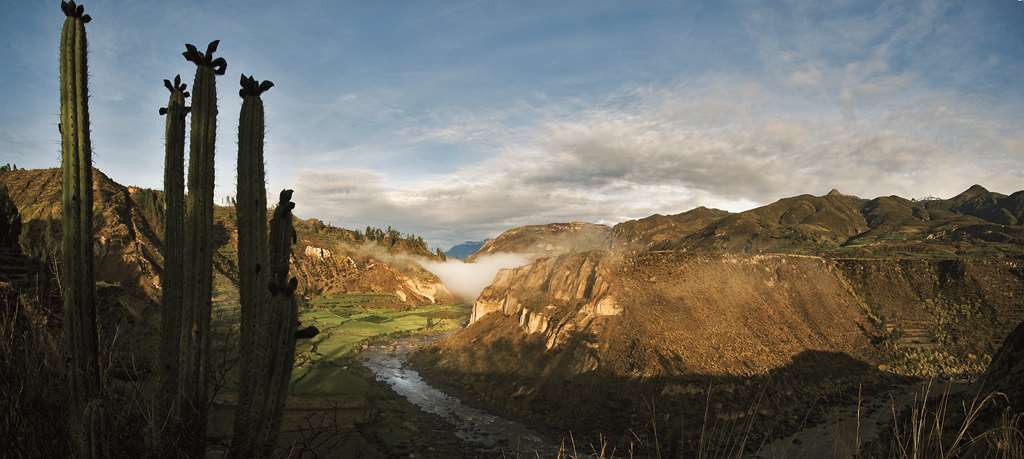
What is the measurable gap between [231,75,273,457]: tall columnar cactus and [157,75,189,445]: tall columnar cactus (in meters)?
1.62

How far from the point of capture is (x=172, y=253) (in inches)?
314

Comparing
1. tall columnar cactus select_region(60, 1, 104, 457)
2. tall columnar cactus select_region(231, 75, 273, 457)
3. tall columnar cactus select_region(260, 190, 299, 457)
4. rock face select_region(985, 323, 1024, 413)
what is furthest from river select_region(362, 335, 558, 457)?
rock face select_region(985, 323, 1024, 413)

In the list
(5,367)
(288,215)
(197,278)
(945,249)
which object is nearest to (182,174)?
(197,278)

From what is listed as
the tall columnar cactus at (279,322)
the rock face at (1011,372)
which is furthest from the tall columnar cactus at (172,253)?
the rock face at (1011,372)

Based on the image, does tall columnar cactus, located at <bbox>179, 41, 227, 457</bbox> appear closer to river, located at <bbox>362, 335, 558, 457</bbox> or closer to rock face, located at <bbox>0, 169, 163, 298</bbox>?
river, located at <bbox>362, 335, 558, 457</bbox>

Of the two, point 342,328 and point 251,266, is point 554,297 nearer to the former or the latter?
point 342,328

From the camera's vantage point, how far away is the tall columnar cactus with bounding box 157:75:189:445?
7.90 m

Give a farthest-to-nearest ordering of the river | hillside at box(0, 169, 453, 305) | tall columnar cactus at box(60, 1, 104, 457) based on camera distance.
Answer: hillside at box(0, 169, 453, 305), the river, tall columnar cactus at box(60, 1, 104, 457)

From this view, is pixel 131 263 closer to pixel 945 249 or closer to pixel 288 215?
pixel 288 215

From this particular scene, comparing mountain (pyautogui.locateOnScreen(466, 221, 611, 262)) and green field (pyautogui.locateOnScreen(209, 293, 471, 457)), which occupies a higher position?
mountain (pyautogui.locateOnScreen(466, 221, 611, 262))

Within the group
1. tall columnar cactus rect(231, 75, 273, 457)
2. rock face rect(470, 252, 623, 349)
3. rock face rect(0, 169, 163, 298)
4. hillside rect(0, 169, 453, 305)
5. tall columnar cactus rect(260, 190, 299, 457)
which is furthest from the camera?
hillside rect(0, 169, 453, 305)

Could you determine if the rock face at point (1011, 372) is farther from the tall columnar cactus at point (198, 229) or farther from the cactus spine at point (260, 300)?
the tall columnar cactus at point (198, 229)

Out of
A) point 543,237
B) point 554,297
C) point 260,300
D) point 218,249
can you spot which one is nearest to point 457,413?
point 554,297

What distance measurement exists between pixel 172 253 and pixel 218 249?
2892 inches
